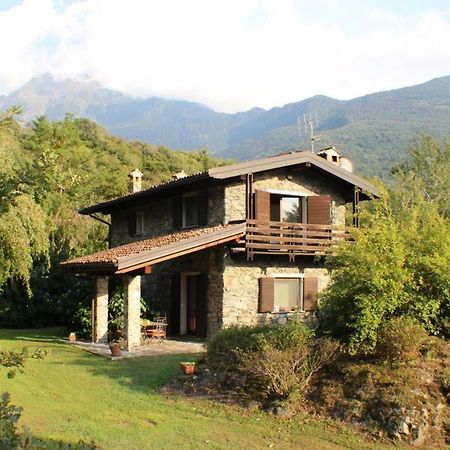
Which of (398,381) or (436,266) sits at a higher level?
(436,266)

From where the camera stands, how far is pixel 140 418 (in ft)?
27.8

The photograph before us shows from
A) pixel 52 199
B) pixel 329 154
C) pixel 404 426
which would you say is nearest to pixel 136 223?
pixel 52 199

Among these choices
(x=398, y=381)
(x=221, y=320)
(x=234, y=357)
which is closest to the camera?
(x=398, y=381)

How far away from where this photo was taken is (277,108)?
159875mm

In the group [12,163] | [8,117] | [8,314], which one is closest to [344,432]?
[8,117]

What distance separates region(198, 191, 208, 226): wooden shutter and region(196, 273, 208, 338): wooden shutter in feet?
5.59

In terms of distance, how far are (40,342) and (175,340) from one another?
13.2 feet

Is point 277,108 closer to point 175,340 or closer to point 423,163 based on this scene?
point 423,163

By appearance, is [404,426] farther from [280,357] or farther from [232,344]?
[232,344]

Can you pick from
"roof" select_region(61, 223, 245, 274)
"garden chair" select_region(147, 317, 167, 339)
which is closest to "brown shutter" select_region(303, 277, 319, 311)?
"roof" select_region(61, 223, 245, 274)

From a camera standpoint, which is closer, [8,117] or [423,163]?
[8,117]

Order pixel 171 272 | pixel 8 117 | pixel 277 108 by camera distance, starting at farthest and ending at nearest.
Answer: pixel 277 108, pixel 171 272, pixel 8 117

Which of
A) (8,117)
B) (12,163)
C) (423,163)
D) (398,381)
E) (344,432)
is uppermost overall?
(423,163)

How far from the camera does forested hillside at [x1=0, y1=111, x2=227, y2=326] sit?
4.41 metres
